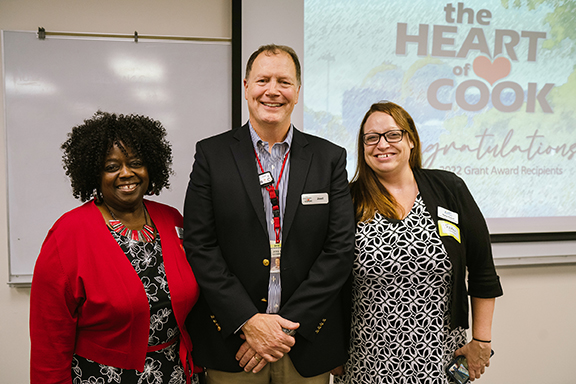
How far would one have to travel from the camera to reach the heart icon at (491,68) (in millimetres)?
2730

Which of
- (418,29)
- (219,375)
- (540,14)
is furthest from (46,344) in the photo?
(540,14)

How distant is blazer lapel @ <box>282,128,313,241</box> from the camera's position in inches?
58.1

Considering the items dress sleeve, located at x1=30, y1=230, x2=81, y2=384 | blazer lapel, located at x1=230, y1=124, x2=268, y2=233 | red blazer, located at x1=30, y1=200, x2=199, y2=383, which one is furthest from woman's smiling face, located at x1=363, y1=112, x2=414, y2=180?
dress sleeve, located at x1=30, y1=230, x2=81, y2=384

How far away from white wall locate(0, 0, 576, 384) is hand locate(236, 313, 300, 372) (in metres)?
1.82

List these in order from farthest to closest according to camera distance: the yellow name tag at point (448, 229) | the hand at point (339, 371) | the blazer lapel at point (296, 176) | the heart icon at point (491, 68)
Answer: the heart icon at point (491, 68) < the hand at point (339, 371) < the yellow name tag at point (448, 229) < the blazer lapel at point (296, 176)

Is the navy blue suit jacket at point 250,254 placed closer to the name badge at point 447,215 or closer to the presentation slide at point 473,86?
the name badge at point 447,215

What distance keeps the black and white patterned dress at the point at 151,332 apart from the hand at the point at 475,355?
1254 mm

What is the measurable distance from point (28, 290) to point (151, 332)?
166 cm

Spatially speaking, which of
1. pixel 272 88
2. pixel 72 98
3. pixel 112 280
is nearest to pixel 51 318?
pixel 112 280

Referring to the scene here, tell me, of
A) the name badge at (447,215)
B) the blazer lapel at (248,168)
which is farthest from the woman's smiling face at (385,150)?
the blazer lapel at (248,168)

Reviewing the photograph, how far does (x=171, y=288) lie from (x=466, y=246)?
1.28m

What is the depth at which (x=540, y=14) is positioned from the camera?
2.81 meters

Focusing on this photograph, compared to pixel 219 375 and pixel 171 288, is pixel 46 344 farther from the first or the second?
pixel 219 375

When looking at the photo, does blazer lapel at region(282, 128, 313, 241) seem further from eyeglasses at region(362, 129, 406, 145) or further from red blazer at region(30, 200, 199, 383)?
red blazer at region(30, 200, 199, 383)
